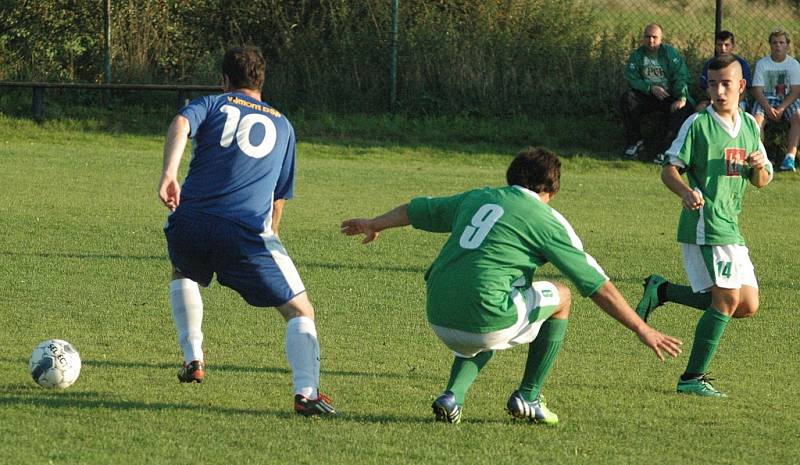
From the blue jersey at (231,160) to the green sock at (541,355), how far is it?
1.30 m

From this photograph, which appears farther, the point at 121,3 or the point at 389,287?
the point at 121,3

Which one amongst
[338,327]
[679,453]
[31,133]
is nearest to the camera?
[679,453]

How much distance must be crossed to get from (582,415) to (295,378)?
131 centimetres

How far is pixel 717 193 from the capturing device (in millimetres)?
6402

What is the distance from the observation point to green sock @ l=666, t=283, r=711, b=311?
698cm

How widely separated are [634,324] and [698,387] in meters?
1.36

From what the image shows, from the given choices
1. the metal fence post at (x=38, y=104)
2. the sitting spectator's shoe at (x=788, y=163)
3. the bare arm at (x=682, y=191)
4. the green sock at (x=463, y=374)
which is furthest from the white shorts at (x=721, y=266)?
the metal fence post at (x=38, y=104)

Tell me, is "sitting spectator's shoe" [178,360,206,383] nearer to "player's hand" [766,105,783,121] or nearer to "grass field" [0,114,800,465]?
"grass field" [0,114,800,465]

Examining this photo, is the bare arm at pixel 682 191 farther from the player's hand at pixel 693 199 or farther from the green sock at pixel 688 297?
the green sock at pixel 688 297

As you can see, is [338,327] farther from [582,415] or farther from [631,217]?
[631,217]

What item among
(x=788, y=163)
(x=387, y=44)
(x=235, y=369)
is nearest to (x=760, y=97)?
(x=788, y=163)

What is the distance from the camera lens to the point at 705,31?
18906 mm

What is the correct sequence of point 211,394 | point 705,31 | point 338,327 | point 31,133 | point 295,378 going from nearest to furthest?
point 295,378 → point 211,394 → point 338,327 → point 31,133 → point 705,31

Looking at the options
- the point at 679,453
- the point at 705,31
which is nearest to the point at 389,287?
the point at 679,453
